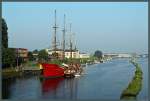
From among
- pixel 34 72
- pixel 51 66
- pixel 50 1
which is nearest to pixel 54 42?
pixel 51 66

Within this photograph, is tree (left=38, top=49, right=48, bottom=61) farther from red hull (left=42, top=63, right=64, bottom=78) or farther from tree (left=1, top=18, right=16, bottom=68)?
tree (left=1, top=18, right=16, bottom=68)

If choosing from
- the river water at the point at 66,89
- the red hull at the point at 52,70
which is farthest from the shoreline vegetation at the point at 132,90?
the red hull at the point at 52,70

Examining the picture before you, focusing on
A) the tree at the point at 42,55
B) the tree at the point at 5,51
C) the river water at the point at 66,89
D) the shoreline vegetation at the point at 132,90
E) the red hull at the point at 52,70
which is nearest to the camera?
the shoreline vegetation at the point at 132,90

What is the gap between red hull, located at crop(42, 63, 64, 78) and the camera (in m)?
8.84

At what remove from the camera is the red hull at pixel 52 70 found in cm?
884

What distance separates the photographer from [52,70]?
8945 millimetres

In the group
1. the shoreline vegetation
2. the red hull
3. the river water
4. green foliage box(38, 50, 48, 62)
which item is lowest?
the river water

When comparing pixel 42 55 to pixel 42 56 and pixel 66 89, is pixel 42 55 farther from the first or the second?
pixel 66 89

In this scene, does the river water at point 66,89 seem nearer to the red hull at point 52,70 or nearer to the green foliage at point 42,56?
the red hull at point 52,70

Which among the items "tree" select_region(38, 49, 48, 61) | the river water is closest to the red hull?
the river water

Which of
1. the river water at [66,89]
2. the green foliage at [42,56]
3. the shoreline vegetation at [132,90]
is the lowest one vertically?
the river water at [66,89]

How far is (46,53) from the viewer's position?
10891 mm

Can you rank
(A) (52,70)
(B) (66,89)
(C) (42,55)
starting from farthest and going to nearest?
(C) (42,55) < (A) (52,70) < (B) (66,89)

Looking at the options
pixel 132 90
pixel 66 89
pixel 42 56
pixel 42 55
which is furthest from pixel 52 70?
pixel 132 90
